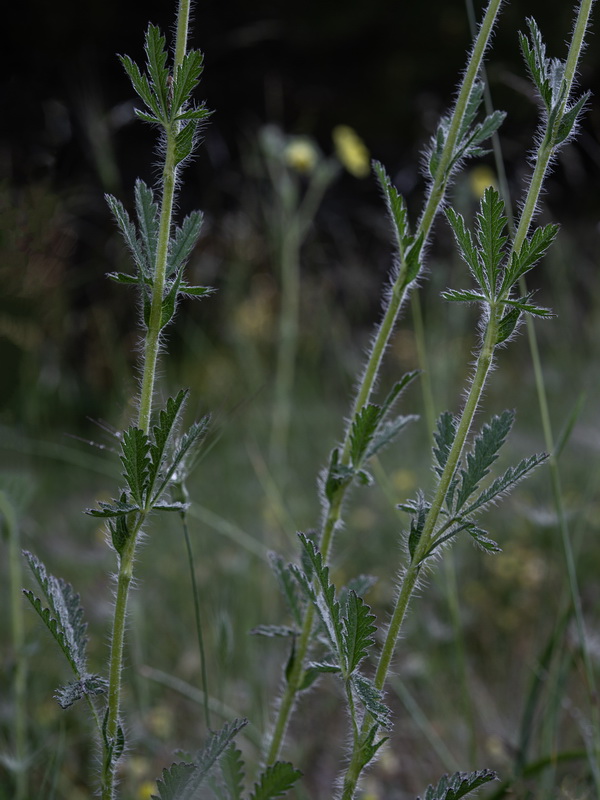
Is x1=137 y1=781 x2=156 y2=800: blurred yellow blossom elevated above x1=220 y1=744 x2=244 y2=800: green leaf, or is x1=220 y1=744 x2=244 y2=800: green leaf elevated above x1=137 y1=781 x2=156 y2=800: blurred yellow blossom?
x1=220 y1=744 x2=244 y2=800: green leaf

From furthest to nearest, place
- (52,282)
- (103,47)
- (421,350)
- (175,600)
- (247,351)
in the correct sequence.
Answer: (103,47)
(247,351)
(52,282)
(175,600)
(421,350)

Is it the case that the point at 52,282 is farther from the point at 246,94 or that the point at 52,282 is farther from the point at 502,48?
the point at 502,48

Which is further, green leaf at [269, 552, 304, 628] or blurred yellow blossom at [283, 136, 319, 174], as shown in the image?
blurred yellow blossom at [283, 136, 319, 174]

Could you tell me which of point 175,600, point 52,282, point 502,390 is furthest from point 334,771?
point 502,390

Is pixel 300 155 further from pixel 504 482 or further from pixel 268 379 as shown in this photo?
pixel 504 482

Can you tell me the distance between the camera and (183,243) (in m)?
0.54

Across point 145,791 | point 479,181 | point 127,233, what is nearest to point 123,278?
point 127,233

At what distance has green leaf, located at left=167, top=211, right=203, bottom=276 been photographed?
538 mm

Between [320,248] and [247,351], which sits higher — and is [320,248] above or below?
above

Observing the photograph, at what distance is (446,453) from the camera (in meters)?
0.55

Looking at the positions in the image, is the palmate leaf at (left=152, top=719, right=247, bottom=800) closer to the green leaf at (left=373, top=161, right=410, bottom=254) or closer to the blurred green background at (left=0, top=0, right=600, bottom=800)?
the blurred green background at (left=0, top=0, right=600, bottom=800)

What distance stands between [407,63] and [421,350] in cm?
339

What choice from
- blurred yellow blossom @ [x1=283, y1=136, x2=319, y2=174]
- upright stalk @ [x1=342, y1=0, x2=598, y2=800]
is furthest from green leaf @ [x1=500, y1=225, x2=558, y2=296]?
blurred yellow blossom @ [x1=283, y1=136, x2=319, y2=174]

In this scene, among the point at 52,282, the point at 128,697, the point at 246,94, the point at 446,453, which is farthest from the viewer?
the point at 246,94
